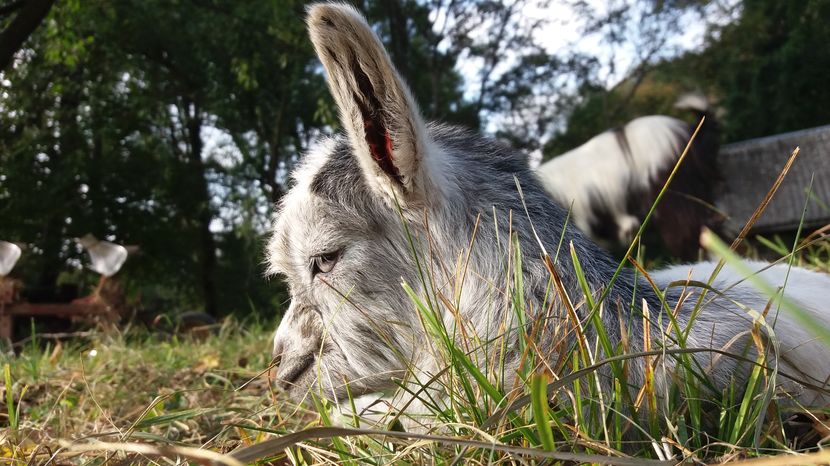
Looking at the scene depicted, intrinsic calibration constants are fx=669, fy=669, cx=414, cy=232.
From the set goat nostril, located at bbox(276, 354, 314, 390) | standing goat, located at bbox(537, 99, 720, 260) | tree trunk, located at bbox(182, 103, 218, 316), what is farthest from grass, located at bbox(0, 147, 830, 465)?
tree trunk, located at bbox(182, 103, 218, 316)

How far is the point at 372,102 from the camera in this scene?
1.57 m

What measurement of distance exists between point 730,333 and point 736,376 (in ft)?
0.35

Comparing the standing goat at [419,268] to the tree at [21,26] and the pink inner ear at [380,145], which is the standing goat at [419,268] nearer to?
the pink inner ear at [380,145]

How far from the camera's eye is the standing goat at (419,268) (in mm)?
1453

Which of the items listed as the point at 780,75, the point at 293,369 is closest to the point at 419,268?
the point at 293,369

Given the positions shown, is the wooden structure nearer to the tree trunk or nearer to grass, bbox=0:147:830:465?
grass, bbox=0:147:830:465

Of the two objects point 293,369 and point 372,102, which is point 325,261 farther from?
point 372,102

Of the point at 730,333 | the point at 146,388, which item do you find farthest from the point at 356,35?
the point at 146,388

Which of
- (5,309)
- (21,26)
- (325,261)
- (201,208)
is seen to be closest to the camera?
(325,261)

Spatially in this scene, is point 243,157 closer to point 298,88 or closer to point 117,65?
point 298,88

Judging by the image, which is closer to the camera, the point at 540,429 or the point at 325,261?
the point at 540,429

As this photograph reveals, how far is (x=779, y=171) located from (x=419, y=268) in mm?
16874

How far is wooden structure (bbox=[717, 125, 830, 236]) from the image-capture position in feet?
49.8

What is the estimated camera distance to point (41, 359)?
400 centimetres
